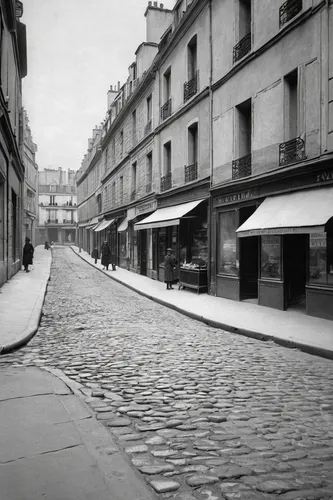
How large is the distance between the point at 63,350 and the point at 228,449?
376 cm

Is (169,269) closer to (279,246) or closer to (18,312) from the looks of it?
(279,246)

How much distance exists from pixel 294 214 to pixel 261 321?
2.40 meters

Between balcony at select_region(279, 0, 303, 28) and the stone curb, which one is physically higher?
balcony at select_region(279, 0, 303, 28)

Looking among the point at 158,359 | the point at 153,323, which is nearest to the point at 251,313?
the point at 153,323

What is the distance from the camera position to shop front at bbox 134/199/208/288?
14.8 metres

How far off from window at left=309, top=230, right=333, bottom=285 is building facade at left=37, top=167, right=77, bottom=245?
234 feet

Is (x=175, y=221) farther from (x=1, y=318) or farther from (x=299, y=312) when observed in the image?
(x=1, y=318)

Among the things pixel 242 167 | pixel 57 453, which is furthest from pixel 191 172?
pixel 57 453

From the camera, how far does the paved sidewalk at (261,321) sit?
22.8 ft

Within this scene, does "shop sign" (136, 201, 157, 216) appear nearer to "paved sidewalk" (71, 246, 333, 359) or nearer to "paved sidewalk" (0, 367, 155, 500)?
"paved sidewalk" (71, 246, 333, 359)

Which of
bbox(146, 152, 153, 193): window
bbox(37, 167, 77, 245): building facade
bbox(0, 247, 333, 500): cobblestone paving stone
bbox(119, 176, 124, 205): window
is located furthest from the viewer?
bbox(37, 167, 77, 245): building facade

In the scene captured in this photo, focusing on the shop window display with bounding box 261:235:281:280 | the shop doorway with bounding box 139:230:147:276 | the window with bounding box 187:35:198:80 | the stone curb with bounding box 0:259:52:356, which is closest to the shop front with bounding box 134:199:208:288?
the shop doorway with bounding box 139:230:147:276

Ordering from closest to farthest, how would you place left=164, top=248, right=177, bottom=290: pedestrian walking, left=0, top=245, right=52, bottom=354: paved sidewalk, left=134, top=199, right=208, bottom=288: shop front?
left=0, top=245, right=52, bottom=354: paved sidewalk, left=134, top=199, right=208, bottom=288: shop front, left=164, top=248, right=177, bottom=290: pedestrian walking

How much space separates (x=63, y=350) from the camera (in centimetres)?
639
